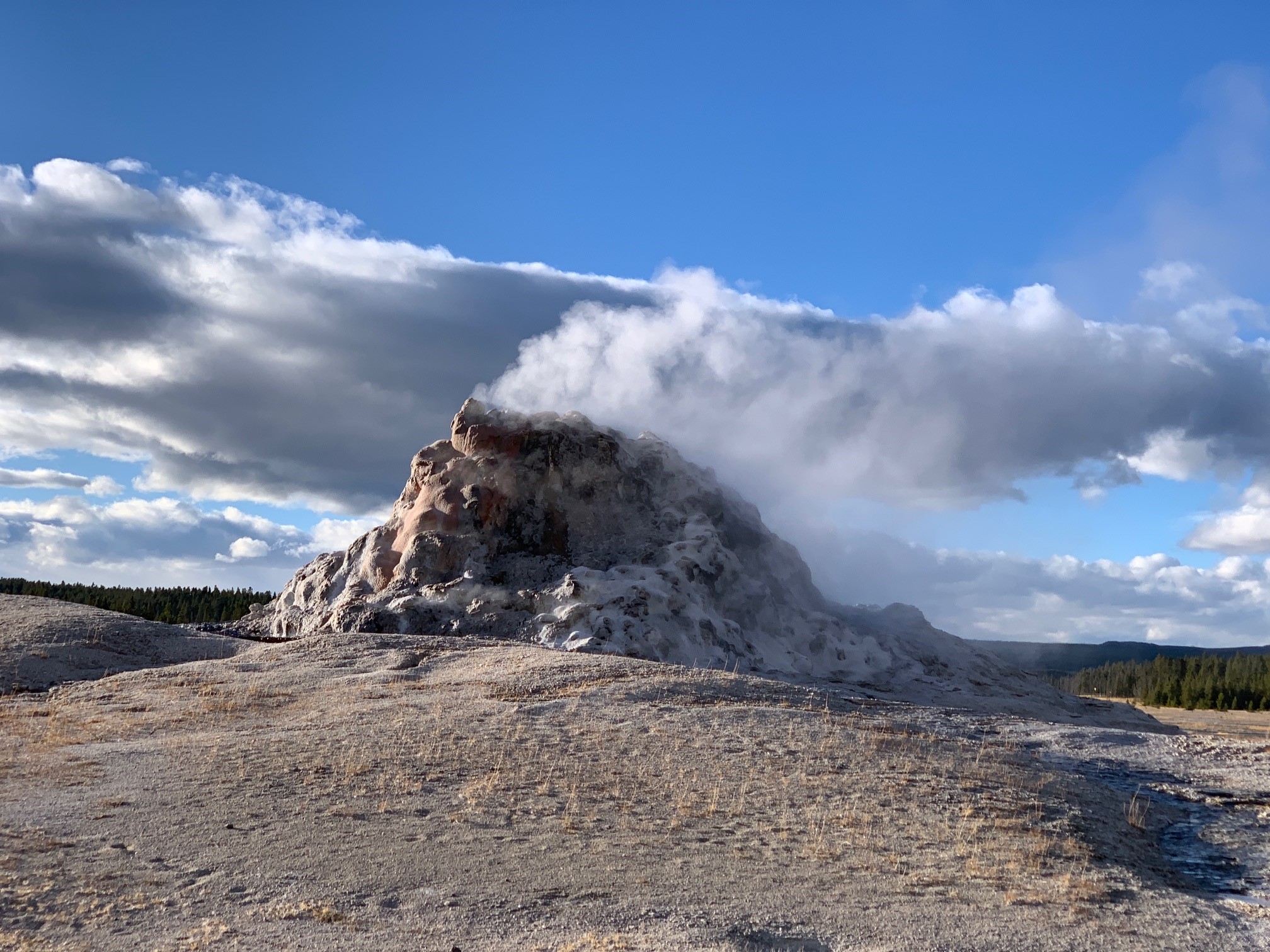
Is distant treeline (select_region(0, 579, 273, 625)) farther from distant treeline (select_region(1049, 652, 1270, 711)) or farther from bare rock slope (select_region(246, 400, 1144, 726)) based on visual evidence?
distant treeline (select_region(1049, 652, 1270, 711))

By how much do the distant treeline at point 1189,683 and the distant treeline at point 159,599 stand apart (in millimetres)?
51518

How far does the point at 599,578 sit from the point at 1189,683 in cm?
4927

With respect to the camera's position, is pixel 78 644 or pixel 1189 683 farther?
pixel 1189 683

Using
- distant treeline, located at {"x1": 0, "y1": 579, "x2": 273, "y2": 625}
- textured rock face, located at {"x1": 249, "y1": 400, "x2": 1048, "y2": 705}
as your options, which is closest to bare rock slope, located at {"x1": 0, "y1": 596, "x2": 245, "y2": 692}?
textured rock face, located at {"x1": 249, "y1": 400, "x2": 1048, "y2": 705}

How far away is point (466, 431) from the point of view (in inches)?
1097

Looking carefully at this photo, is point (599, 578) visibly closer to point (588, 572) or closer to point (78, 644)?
point (588, 572)

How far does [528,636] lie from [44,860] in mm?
14458

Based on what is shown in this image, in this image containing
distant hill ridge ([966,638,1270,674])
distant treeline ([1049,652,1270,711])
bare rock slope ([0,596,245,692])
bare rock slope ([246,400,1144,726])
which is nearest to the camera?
bare rock slope ([0,596,245,692])

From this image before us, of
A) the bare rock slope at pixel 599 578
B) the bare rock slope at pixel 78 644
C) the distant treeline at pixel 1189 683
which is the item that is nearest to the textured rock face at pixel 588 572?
the bare rock slope at pixel 599 578

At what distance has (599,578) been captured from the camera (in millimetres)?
23953

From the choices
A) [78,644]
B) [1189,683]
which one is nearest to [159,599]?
[78,644]

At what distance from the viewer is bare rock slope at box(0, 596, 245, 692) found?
19266 millimetres

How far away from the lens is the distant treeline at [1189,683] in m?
55.8

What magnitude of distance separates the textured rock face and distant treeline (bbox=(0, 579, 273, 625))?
1433 inches
